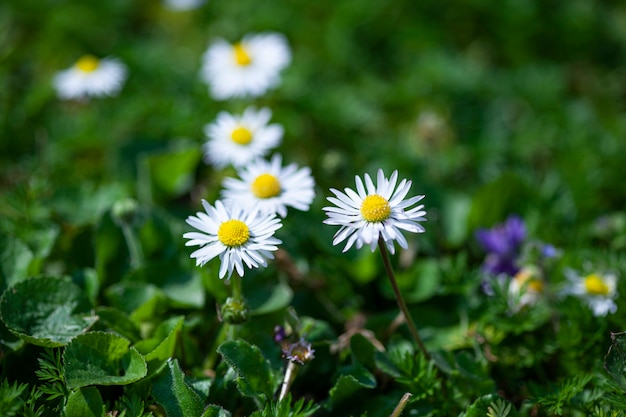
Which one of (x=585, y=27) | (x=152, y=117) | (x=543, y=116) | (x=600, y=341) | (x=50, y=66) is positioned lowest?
(x=50, y=66)

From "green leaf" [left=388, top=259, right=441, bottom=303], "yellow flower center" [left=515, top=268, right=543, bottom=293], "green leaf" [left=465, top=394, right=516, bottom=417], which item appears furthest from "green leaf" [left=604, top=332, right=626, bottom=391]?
"green leaf" [left=388, top=259, right=441, bottom=303]

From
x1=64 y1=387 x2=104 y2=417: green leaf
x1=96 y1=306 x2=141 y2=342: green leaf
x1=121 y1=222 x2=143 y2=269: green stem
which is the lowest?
x1=64 y1=387 x2=104 y2=417: green leaf

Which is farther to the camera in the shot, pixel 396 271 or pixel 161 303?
pixel 396 271

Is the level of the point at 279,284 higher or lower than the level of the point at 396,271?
lower

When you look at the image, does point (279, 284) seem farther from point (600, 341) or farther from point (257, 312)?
point (600, 341)

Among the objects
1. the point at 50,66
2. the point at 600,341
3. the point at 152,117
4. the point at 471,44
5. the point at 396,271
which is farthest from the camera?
the point at 471,44

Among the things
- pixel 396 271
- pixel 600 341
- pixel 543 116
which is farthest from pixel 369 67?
pixel 600 341

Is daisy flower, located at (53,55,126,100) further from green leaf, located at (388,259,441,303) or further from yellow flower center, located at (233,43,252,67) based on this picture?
green leaf, located at (388,259,441,303)

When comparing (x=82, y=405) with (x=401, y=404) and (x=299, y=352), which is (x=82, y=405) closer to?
(x=299, y=352)
